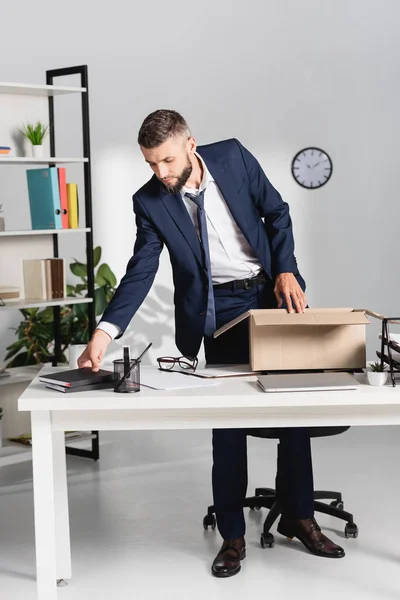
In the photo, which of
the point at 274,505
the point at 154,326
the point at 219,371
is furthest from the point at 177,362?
the point at 154,326

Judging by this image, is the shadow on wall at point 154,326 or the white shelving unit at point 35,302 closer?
the white shelving unit at point 35,302

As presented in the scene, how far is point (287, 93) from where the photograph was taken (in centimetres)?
631

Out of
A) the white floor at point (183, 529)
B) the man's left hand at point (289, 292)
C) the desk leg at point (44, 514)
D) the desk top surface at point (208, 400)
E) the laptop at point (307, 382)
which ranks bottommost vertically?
the white floor at point (183, 529)

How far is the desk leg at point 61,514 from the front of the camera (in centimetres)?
307

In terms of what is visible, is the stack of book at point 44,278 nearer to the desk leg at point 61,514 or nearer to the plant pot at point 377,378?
the desk leg at point 61,514

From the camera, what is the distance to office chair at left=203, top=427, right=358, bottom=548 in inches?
132

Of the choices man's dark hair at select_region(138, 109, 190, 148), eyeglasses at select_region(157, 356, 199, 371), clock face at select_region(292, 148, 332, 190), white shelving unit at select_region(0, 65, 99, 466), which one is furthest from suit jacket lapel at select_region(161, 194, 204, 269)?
clock face at select_region(292, 148, 332, 190)

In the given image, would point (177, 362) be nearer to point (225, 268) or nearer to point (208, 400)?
point (225, 268)

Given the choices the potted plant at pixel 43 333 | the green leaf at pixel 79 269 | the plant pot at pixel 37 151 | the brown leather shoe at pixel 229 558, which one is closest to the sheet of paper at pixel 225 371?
the brown leather shoe at pixel 229 558

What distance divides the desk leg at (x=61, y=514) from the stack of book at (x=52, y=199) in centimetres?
171

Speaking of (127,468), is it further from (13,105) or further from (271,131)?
(271,131)

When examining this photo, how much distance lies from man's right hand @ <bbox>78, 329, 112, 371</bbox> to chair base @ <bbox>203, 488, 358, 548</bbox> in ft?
3.42

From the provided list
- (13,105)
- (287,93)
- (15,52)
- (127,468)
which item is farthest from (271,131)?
(127,468)

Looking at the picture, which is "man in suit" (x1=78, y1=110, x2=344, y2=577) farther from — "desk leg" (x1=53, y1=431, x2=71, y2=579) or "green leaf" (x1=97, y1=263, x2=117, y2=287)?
"green leaf" (x1=97, y1=263, x2=117, y2=287)
